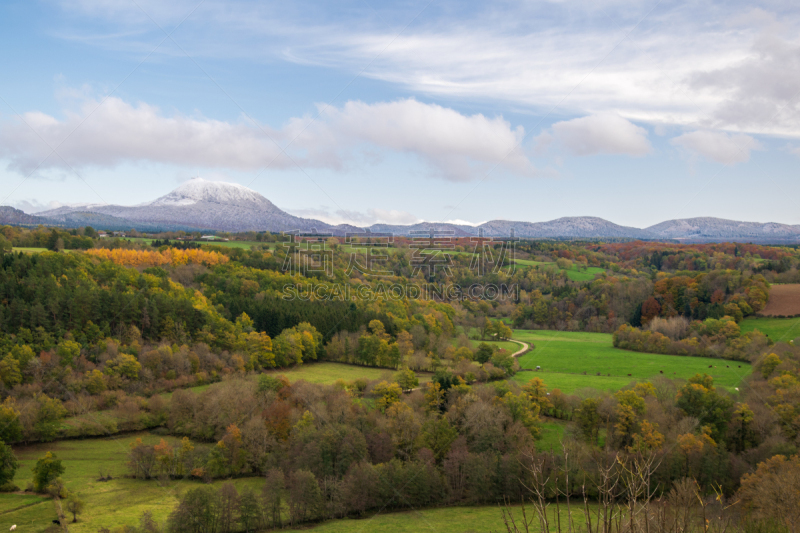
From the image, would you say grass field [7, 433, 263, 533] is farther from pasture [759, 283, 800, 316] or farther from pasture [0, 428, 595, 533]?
pasture [759, 283, 800, 316]

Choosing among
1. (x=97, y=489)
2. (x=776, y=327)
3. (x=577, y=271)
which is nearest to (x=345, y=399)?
(x=97, y=489)

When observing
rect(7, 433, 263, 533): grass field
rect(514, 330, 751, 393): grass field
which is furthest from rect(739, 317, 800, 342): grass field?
rect(7, 433, 263, 533): grass field

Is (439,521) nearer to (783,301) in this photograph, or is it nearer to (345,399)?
(345,399)

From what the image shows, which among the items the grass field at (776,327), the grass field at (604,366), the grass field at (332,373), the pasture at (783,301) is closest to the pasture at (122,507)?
the grass field at (332,373)

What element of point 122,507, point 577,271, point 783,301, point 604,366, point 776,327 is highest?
point 577,271

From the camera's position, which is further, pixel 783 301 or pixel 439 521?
pixel 783 301

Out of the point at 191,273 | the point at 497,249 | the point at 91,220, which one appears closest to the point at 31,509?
the point at 191,273
